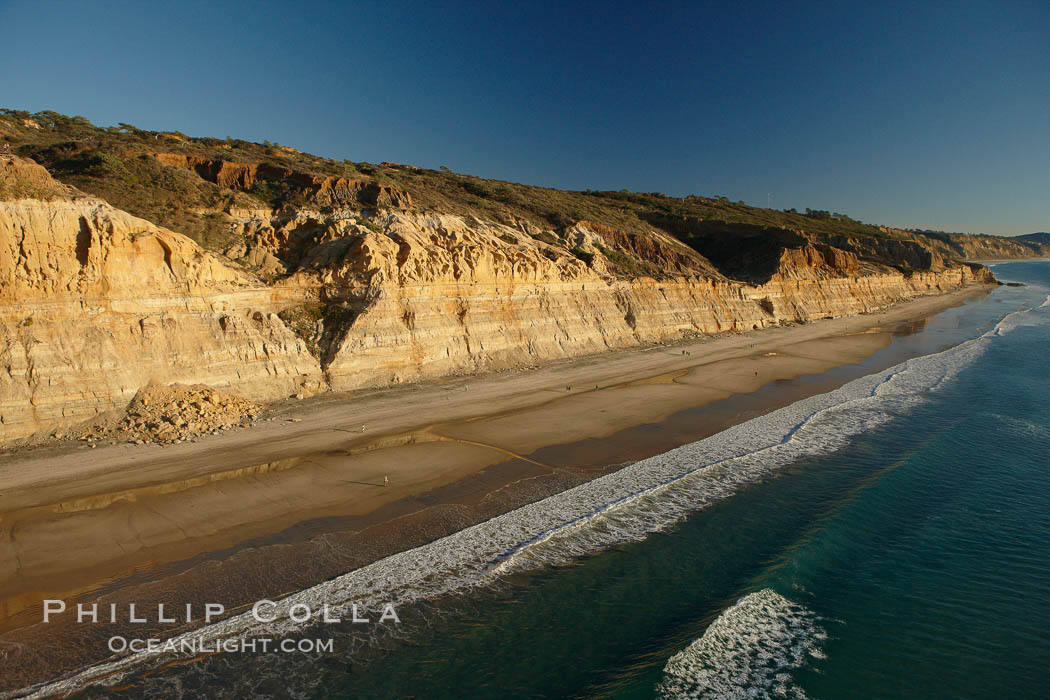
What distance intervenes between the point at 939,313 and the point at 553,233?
45.4 meters

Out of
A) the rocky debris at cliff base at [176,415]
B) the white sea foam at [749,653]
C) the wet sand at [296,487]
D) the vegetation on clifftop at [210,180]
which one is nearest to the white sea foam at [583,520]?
the wet sand at [296,487]

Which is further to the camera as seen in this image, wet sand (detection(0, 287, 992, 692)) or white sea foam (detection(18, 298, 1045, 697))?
wet sand (detection(0, 287, 992, 692))

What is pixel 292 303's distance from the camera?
19516 millimetres

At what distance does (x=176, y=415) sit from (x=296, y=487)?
17.6ft

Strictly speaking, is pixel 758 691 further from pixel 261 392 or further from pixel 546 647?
pixel 261 392

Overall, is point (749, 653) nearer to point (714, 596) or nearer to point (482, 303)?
point (714, 596)

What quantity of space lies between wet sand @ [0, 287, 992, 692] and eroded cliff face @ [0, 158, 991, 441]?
5.98ft

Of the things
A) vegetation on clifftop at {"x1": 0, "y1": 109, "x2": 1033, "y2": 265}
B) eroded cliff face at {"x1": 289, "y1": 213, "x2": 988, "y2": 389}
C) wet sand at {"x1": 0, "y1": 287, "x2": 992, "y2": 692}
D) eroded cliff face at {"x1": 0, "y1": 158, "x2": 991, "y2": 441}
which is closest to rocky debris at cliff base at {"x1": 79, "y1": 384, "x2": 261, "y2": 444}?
eroded cliff face at {"x1": 0, "y1": 158, "x2": 991, "y2": 441}

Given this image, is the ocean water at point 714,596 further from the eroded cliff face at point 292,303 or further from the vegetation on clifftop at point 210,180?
the vegetation on clifftop at point 210,180

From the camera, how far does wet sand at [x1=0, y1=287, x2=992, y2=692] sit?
8492 mm

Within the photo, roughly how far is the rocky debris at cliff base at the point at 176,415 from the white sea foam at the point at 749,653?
13761 millimetres

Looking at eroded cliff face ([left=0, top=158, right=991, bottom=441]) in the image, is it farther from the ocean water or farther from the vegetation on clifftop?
the ocean water

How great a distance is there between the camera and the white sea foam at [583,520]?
8.29 metres

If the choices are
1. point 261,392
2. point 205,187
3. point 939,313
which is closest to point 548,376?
point 261,392
